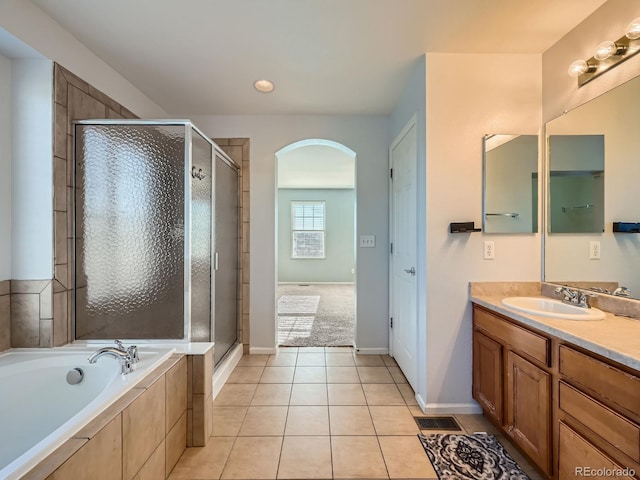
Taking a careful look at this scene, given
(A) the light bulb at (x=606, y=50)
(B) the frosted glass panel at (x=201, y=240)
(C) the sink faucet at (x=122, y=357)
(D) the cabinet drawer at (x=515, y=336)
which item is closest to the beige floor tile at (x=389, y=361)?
(D) the cabinet drawer at (x=515, y=336)

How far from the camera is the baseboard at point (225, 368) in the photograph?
2.28m

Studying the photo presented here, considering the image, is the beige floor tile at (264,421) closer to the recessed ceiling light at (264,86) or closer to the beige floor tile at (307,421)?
the beige floor tile at (307,421)

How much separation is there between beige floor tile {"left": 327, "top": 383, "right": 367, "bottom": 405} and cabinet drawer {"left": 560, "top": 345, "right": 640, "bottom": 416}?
4.40 feet

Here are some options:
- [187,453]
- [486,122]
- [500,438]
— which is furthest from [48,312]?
[486,122]

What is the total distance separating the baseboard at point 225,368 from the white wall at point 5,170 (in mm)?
1431

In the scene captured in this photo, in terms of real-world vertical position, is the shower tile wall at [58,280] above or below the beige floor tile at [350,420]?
above

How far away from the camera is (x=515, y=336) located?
5.18 feet

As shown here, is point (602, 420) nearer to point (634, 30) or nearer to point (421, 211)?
point (421, 211)

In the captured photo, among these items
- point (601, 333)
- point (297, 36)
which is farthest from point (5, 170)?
point (601, 333)

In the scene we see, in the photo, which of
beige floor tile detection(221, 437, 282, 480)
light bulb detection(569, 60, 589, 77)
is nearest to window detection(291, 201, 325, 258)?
beige floor tile detection(221, 437, 282, 480)

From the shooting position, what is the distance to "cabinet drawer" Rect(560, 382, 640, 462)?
0.96 meters

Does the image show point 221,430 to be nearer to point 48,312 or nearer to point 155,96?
point 48,312

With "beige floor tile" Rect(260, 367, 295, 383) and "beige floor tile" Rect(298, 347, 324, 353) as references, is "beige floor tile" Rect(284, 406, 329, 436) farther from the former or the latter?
"beige floor tile" Rect(298, 347, 324, 353)

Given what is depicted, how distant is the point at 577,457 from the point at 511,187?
1493 millimetres
